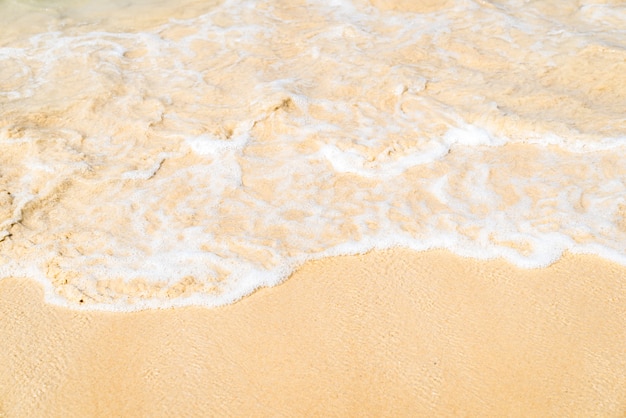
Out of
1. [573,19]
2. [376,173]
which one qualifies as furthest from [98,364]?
[573,19]

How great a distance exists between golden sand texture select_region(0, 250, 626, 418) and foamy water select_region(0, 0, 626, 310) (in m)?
0.16

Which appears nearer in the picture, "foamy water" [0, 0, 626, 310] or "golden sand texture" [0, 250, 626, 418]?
"golden sand texture" [0, 250, 626, 418]

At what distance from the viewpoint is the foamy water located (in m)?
3.23

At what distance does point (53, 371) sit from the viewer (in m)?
2.60

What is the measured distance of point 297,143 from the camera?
4.18m

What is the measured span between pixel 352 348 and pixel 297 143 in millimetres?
1954

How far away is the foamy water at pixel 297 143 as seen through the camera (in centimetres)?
323

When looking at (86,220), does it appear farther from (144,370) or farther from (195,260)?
(144,370)

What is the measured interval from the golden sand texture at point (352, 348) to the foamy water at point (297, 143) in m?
0.16

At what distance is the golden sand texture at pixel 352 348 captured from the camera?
7.95ft

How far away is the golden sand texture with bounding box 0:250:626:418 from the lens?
2.42 meters

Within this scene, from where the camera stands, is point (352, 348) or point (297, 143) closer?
point (352, 348)

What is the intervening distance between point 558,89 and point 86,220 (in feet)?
12.7

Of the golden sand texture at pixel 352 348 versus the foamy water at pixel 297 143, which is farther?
the foamy water at pixel 297 143
